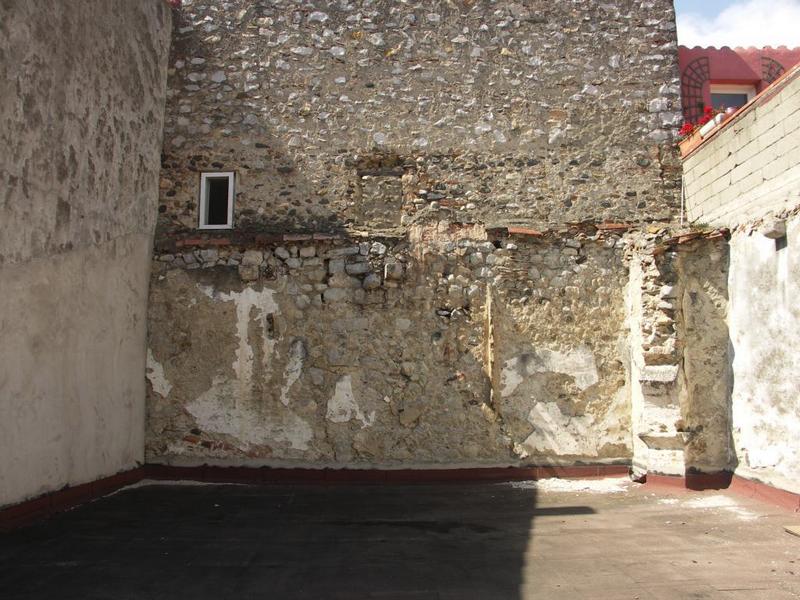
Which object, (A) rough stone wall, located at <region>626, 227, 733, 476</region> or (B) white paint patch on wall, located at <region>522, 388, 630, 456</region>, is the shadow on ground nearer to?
(B) white paint patch on wall, located at <region>522, 388, 630, 456</region>

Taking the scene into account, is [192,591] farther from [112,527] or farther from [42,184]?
[42,184]

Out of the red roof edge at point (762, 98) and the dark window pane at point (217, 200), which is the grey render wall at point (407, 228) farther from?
the red roof edge at point (762, 98)

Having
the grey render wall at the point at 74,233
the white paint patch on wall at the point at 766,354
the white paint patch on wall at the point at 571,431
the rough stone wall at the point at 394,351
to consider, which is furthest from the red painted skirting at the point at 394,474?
the white paint patch on wall at the point at 766,354

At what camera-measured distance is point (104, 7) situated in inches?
286

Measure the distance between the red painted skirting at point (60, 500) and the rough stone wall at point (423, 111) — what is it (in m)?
3.39

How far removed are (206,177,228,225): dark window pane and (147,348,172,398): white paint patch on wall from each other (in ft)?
7.05

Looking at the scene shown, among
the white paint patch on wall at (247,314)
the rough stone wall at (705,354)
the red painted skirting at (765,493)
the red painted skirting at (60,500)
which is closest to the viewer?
the red painted skirting at (60,500)

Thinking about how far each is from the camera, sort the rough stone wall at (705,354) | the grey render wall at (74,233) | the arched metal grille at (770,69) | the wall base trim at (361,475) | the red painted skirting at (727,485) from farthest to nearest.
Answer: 1. the arched metal grille at (770,69)
2. the wall base trim at (361,475)
3. the rough stone wall at (705,354)
4. the red painted skirting at (727,485)
5. the grey render wall at (74,233)

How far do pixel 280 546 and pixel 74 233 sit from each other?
386cm

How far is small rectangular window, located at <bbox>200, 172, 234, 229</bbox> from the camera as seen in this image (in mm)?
8727

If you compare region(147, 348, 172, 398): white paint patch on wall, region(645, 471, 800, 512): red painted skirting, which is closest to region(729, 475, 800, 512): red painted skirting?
region(645, 471, 800, 512): red painted skirting

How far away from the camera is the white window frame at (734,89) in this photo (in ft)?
31.8

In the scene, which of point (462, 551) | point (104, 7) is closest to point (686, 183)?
point (462, 551)

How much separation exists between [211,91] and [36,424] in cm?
516
